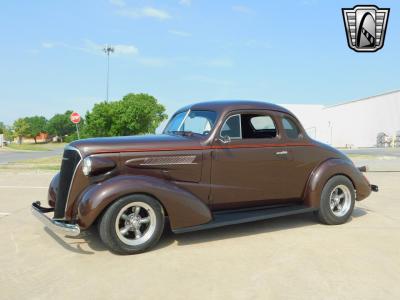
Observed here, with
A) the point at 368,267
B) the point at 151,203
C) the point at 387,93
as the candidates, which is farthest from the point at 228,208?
the point at 387,93

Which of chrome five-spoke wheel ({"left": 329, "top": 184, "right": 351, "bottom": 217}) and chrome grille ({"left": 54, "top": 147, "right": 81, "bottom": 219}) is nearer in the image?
chrome grille ({"left": 54, "top": 147, "right": 81, "bottom": 219})

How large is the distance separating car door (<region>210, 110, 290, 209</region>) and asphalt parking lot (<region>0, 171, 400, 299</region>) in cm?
49

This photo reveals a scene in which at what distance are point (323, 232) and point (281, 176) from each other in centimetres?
94

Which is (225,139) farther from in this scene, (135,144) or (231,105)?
(135,144)

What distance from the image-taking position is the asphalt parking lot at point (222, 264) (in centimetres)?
332

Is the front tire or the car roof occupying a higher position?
the car roof

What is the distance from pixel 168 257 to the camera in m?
4.23

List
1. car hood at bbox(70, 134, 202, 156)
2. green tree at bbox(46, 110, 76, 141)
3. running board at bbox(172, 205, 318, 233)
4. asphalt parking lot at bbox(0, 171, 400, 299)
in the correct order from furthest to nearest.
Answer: green tree at bbox(46, 110, 76, 141), running board at bbox(172, 205, 318, 233), car hood at bbox(70, 134, 202, 156), asphalt parking lot at bbox(0, 171, 400, 299)

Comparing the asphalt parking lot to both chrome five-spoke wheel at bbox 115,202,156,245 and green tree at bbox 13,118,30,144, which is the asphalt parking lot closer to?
chrome five-spoke wheel at bbox 115,202,156,245

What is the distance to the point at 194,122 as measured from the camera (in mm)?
5379

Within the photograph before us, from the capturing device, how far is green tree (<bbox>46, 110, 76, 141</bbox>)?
119812mm

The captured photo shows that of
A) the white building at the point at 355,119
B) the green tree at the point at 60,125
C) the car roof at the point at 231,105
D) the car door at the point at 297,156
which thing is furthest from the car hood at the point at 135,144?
the green tree at the point at 60,125

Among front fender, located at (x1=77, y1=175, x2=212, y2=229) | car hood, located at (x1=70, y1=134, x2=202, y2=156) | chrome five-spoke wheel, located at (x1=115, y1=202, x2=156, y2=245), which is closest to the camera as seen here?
front fender, located at (x1=77, y1=175, x2=212, y2=229)

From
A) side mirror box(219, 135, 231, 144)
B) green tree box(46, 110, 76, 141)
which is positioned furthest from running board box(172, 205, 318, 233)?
green tree box(46, 110, 76, 141)
